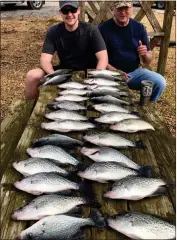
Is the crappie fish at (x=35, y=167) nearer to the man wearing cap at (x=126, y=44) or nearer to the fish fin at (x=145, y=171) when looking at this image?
the fish fin at (x=145, y=171)

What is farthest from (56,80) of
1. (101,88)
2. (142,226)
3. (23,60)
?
(23,60)

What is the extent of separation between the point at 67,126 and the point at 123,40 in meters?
3.20

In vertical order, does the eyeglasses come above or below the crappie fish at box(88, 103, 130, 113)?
above

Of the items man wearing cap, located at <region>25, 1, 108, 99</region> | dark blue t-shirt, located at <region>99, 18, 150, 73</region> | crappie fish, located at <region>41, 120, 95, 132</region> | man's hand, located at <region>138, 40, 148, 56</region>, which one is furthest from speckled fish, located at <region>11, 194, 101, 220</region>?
dark blue t-shirt, located at <region>99, 18, 150, 73</region>

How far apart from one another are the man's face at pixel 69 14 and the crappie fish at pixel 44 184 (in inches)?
133

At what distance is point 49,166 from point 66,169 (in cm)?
13

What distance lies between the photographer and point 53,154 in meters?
2.59

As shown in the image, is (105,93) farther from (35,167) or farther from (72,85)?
(35,167)

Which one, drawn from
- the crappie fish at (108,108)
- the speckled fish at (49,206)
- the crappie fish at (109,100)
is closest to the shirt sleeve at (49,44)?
the crappie fish at (109,100)

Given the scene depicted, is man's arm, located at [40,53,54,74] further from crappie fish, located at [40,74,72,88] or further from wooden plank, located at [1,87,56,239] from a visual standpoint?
wooden plank, located at [1,87,56,239]

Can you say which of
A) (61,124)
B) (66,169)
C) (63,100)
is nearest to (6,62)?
(63,100)

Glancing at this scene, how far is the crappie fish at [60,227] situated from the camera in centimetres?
182

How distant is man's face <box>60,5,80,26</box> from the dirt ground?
5.50 ft

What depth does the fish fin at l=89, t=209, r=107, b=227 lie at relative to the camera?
6.22ft
